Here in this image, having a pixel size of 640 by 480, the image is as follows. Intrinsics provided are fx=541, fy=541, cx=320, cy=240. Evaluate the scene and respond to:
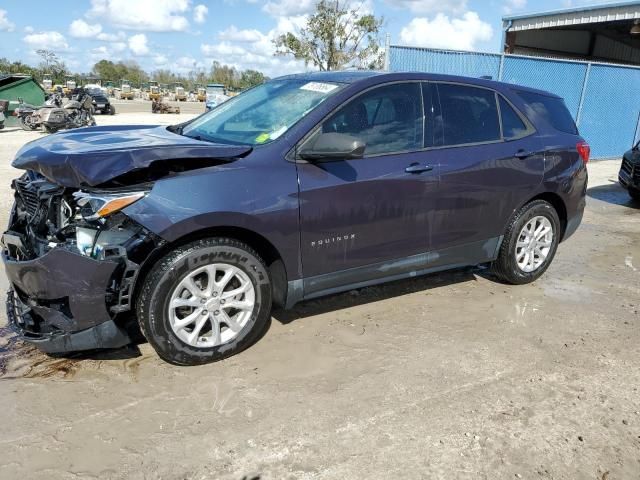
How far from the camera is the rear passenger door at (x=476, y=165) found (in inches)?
165

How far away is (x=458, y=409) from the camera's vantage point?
10.1 ft

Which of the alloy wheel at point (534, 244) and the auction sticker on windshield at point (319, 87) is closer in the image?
the auction sticker on windshield at point (319, 87)

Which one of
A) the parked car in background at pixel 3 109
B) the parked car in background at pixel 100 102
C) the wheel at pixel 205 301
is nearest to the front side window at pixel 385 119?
the wheel at pixel 205 301

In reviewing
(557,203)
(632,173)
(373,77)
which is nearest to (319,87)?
(373,77)

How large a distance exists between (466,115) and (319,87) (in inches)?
49.7

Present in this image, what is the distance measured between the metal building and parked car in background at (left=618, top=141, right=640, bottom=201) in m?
9.46

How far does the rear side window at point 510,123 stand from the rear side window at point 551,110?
0.28 metres

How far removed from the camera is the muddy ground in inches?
103

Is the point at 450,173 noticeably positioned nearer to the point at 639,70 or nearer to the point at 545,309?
the point at 545,309

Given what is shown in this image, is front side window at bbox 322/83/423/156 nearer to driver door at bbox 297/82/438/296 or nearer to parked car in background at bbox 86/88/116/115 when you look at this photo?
driver door at bbox 297/82/438/296

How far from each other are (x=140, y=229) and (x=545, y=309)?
11.2 feet

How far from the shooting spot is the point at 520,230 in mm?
4816

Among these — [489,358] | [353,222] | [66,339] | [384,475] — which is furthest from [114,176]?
[489,358]

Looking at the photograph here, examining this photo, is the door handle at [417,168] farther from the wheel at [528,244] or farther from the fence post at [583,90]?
the fence post at [583,90]
